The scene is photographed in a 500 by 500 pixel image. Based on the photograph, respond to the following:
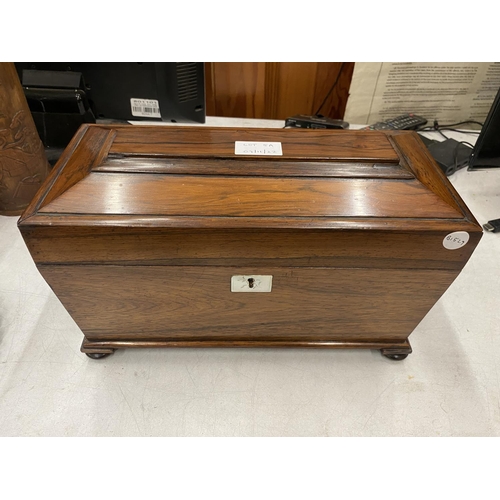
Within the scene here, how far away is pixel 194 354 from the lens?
766 mm

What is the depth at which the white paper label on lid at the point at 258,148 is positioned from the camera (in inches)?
26.3

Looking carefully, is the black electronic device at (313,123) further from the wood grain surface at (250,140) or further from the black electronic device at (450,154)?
the wood grain surface at (250,140)

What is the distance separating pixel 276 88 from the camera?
1.46 meters

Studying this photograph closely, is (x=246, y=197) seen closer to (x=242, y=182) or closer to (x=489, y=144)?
(x=242, y=182)

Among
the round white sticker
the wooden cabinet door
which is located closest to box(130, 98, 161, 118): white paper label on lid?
the wooden cabinet door

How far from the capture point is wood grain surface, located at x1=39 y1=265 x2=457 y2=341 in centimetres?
61

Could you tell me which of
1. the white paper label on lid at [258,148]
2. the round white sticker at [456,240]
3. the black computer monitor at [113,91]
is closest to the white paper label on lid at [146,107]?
the black computer monitor at [113,91]

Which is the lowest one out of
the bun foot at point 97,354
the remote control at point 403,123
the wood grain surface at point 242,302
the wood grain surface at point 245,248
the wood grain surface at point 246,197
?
the bun foot at point 97,354

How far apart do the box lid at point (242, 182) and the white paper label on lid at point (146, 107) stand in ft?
0.90

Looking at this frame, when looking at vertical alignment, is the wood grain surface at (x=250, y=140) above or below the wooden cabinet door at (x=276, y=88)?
above

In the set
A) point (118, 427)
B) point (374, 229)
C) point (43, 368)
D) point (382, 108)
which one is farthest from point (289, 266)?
point (382, 108)

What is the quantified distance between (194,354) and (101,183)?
384 millimetres

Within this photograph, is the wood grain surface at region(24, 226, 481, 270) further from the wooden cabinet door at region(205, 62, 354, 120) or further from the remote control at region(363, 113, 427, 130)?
the wooden cabinet door at region(205, 62, 354, 120)

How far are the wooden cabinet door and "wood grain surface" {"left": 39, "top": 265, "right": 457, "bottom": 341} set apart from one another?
1.05 meters
